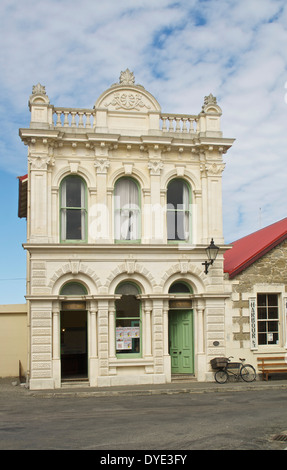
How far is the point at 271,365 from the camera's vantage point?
20188 millimetres

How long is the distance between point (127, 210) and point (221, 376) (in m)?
6.40

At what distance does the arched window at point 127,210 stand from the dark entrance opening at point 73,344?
9.53 feet

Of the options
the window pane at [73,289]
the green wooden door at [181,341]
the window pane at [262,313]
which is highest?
the window pane at [73,289]

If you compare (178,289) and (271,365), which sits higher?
(178,289)

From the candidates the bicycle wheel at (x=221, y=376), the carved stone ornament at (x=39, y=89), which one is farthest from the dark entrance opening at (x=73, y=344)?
the carved stone ornament at (x=39, y=89)

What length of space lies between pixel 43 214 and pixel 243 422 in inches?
389

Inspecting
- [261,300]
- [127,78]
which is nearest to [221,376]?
[261,300]

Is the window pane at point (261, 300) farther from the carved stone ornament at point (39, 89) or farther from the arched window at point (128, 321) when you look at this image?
the carved stone ornament at point (39, 89)

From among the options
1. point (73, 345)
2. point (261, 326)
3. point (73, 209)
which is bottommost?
point (73, 345)

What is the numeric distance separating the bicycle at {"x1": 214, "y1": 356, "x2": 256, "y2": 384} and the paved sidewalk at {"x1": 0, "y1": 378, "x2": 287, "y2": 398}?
227 mm

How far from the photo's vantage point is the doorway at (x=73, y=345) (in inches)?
861

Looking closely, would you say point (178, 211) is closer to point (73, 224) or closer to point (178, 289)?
point (178, 289)

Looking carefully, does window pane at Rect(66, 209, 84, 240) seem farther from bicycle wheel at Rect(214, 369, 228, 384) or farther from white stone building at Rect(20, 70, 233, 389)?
bicycle wheel at Rect(214, 369, 228, 384)

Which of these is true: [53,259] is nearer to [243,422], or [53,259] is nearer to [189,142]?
[189,142]
